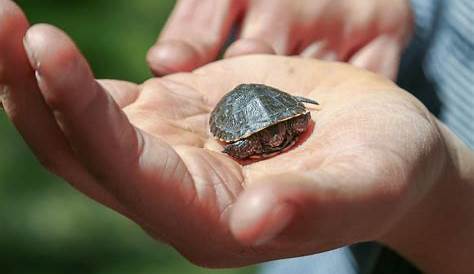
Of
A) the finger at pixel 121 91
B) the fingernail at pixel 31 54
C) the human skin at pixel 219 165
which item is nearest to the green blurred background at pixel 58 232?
the finger at pixel 121 91

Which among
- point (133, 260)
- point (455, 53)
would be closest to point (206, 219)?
point (455, 53)

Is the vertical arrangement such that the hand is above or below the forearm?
above

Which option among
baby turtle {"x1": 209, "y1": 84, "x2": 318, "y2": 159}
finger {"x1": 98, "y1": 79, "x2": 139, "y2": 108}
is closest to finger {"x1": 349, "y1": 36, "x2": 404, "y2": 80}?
baby turtle {"x1": 209, "y1": 84, "x2": 318, "y2": 159}

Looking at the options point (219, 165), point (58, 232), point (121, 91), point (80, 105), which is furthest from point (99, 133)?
point (58, 232)

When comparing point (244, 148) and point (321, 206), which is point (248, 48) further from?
point (321, 206)

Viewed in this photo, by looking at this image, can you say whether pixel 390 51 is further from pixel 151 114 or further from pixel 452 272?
pixel 151 114

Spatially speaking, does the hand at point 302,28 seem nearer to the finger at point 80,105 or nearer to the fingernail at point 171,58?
the fingernail at point 171,58

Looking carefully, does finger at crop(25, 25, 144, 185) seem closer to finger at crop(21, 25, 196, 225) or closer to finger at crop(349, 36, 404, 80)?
finger at crop(21, 25, 196, 225)
